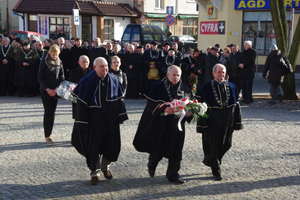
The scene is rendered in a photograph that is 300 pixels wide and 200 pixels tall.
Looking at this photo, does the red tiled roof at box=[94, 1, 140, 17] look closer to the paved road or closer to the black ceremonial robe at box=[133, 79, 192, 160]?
the paved road

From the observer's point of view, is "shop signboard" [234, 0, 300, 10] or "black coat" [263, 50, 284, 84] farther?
"shop signboard" [234, 0, 300, 10]

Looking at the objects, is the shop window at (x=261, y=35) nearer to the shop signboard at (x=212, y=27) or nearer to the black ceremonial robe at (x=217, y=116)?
the shop signboard at (x=212, y=27)

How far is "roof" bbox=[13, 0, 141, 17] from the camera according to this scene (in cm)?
3959

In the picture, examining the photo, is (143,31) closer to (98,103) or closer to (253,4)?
(253,4)

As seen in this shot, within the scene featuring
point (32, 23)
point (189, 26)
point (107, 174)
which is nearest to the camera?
point (107, 174)

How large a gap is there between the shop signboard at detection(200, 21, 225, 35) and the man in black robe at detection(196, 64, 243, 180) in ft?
62.6

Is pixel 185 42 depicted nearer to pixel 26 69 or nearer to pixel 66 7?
pixel 66 7

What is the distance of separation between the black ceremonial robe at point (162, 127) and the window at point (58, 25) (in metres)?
35.5

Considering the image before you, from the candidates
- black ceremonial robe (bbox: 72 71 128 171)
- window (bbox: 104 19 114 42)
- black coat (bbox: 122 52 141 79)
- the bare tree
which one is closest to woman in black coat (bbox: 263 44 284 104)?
the bare tree

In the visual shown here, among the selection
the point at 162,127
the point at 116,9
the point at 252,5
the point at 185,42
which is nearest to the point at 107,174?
the point at 162,127

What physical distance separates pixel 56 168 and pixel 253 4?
19.5m

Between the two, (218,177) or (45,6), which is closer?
(218,177)

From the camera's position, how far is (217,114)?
7043mm

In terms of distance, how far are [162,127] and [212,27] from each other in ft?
66.6
